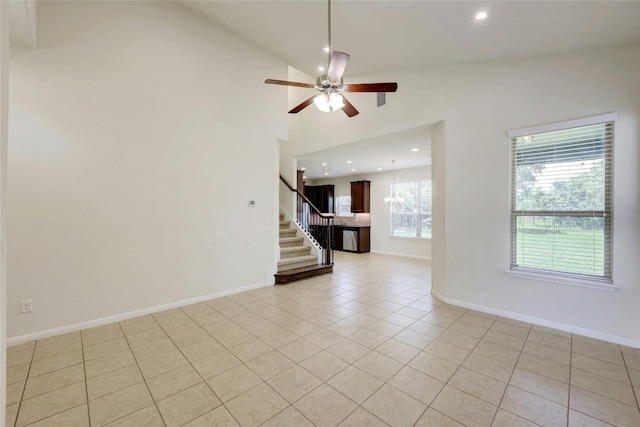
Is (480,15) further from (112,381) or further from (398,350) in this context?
(112,381)

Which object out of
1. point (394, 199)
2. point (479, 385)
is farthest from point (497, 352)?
point (394, 199)

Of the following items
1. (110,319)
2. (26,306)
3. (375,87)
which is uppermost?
(375,87)

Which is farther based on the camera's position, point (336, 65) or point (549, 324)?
point (549, 324)

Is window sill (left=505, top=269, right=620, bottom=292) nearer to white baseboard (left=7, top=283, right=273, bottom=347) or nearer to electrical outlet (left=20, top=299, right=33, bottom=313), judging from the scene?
white baseboard (left=7, top=283, right=273, bottom=347)

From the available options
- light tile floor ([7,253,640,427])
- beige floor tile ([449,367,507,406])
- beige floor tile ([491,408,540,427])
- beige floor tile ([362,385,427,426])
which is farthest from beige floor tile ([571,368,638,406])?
beige floor tile ([362,385,427,426])

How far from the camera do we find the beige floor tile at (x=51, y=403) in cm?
173

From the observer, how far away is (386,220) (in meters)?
8.56

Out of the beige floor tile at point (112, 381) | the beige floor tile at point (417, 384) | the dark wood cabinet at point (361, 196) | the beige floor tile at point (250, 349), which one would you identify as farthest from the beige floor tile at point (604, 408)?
the dark wood cabinet at point (361, 196)

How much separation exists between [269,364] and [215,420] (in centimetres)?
67

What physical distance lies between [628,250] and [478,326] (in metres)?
1.65

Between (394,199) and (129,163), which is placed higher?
(129,163)

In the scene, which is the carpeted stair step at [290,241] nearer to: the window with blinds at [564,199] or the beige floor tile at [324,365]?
the beige floor tile at [324,365]

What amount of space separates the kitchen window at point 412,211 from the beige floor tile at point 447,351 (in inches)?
208

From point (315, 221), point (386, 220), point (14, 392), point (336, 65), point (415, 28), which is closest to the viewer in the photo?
point (14, 392)
